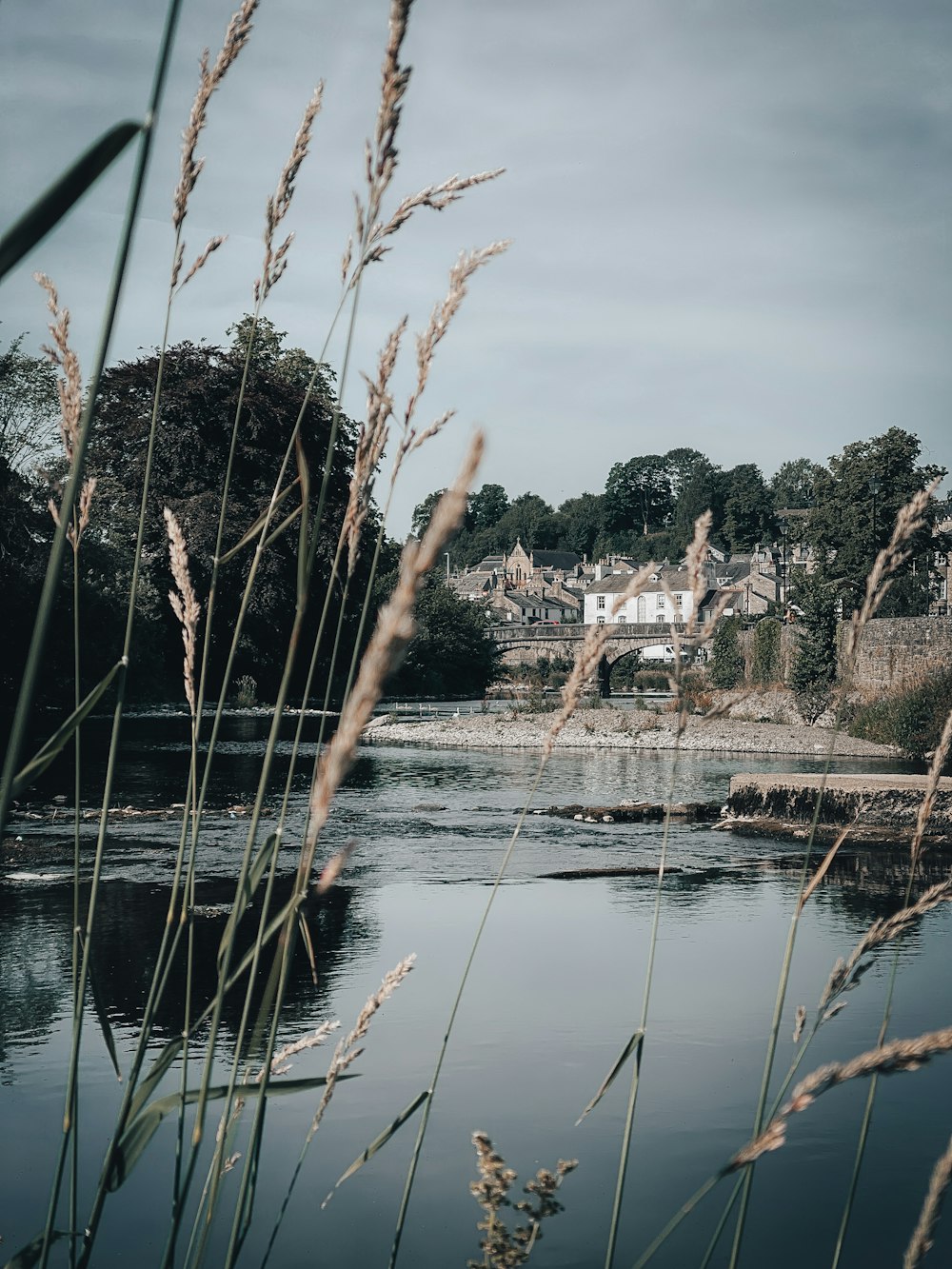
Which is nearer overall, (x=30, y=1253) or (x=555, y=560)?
(x=30, y=1253)

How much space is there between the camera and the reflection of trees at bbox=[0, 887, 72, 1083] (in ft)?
16.0

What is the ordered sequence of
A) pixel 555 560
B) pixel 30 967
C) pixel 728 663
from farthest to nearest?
pixel 555 560 < pixel 728 663 < pixel 30 967

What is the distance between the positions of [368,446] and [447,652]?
5456cm

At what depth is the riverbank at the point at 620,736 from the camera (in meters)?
29.2

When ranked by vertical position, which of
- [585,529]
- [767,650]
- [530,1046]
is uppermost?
[585,529]

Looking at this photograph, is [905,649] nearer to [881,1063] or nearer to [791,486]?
[881,1063]

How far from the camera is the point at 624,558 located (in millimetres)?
119188

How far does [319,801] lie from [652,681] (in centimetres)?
6979

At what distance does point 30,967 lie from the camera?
606cm

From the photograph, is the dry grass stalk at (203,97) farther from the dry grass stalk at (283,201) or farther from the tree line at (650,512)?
the tree line at (650,512)

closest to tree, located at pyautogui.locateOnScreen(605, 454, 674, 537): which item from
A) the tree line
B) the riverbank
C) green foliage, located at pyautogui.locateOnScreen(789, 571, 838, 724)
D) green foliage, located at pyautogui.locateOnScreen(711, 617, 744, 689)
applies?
the tree line

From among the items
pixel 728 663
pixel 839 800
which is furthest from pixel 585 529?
pixel 839 800

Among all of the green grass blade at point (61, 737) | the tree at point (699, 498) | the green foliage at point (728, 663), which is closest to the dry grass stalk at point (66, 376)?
the green grass blade at point (61, 737)

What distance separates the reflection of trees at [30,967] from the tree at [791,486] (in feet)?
430
